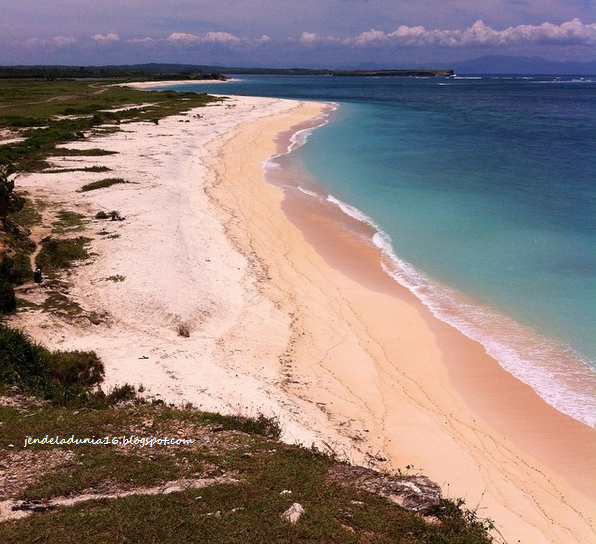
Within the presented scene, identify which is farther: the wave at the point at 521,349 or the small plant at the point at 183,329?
the small plant at the point at 183,329

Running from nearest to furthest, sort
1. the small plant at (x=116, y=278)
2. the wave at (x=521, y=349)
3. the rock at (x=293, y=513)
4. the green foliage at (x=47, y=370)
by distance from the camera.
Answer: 1. the rock at (x=293, y=513)
2. the green foliage at (x=47, y=370)
3. the wave at (x=521, y=349)
4. the small plant at (x=116, y=278)

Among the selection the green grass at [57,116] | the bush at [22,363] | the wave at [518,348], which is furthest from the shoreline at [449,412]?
the green grass at [57,116]

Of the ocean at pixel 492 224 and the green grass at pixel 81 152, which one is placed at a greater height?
the green grass at pixel 81 152

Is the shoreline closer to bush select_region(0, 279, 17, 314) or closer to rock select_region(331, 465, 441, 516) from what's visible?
rock select_region(331, 465, 441, 516)

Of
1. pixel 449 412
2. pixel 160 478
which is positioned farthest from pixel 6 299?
pixel 449 412

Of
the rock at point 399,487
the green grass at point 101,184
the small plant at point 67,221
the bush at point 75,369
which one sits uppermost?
the green grass at point 101,184

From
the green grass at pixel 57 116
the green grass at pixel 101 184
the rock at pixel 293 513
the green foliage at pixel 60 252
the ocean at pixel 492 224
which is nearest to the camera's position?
the rock at pixel 293 513

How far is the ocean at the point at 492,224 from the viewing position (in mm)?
16359

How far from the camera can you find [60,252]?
1905cm

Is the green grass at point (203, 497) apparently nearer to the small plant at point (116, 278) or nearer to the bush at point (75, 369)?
the bush at point (75, 369)

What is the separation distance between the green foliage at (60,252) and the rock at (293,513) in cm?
1372

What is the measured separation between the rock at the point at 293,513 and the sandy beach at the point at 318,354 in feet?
9.56

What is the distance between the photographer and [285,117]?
7769 centimetres

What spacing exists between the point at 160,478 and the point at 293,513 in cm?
217
